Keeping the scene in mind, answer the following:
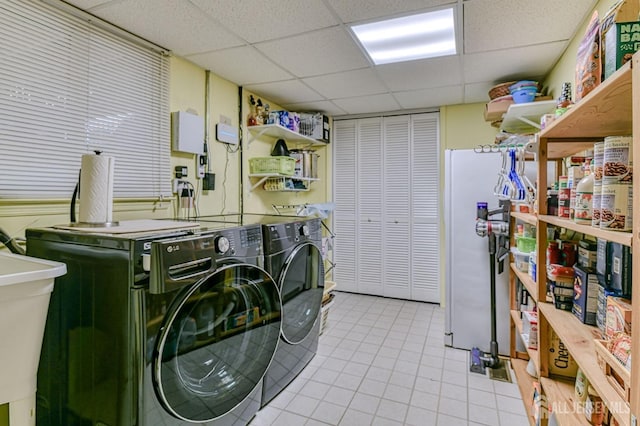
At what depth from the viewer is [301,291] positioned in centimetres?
221

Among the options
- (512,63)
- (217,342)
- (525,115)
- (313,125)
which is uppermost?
(512,63)

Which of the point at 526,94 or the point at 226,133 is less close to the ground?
the point at 526,94

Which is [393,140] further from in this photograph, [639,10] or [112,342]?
[112,342]

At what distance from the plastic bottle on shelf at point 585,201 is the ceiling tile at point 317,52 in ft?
4.91

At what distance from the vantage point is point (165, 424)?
1246 mm

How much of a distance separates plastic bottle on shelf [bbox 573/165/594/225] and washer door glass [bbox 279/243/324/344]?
1351 millimetres

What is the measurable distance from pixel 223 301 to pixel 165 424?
49 centimetres

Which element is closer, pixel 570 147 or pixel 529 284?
pixel 570 147

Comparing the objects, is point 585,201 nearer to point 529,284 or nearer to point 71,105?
point 529,284

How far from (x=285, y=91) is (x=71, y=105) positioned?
5.96ft

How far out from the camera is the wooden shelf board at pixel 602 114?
794mm

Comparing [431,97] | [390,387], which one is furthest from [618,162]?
[431,97]

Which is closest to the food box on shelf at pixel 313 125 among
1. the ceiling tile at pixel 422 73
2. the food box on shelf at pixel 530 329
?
the ceiling tile at pixel 422 73

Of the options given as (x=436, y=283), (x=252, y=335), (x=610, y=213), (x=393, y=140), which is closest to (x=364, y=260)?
(x=436, y=283)
